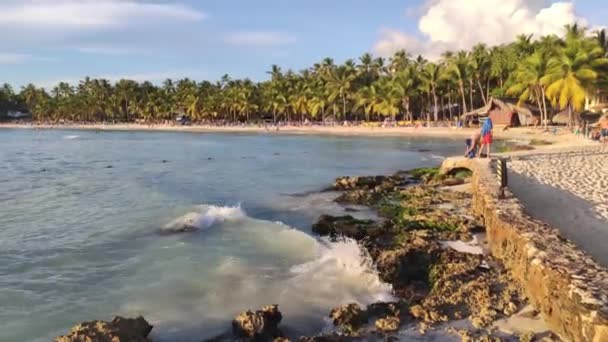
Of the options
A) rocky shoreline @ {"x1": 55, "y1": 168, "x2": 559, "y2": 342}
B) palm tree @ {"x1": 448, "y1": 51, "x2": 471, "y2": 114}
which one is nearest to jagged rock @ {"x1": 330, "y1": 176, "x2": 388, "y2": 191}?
rocky shoreline @ {"x1": 55, "y1": 168, "x2": 559, "y2": 342}

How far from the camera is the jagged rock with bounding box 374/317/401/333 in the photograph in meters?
7.35

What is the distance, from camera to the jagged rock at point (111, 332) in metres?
6.58

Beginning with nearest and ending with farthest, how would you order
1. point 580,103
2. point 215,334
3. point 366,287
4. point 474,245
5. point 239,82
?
1. point 215,334
2. point 366,287
3. point 474,245
4. point 580,103
5. point 239,82

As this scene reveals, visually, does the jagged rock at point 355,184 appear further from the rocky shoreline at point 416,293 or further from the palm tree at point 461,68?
the palm tree at point 461,68

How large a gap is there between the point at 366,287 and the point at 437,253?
1.92 meters

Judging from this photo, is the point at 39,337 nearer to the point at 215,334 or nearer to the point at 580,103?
the point at 215,334

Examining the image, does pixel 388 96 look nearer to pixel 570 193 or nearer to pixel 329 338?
pixel 570 193

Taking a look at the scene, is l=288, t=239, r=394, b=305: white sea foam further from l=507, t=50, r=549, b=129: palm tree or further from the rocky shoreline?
l=507, t=50, r=549, b=129: palm tree

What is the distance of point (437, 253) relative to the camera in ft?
34.5

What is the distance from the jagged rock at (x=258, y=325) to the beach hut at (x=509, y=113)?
52.4 m

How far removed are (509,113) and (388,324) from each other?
52.9m

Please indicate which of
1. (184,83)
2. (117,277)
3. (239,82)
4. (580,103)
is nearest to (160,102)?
(184,83)

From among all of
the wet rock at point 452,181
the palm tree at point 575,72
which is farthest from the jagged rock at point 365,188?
the palm tree at point 575,72

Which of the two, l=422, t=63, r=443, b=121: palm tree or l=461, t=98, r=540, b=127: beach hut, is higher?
l=422, t=63, r=443, b=121: palm tree
